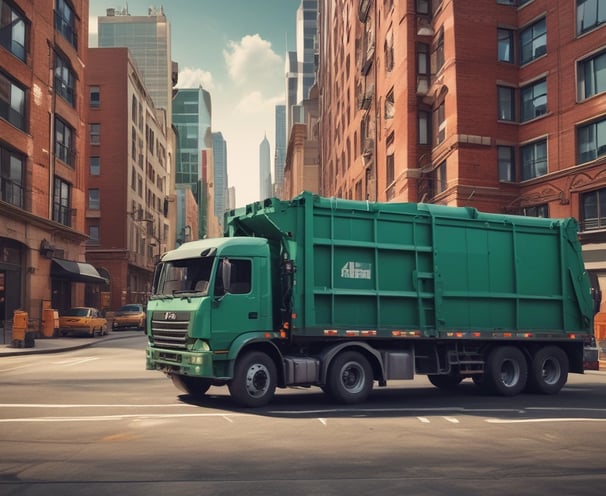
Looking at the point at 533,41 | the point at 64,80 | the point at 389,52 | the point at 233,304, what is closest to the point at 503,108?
the point at 533,41

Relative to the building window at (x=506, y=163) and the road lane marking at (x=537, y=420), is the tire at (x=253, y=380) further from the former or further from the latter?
the building window at (x=506, y=163)

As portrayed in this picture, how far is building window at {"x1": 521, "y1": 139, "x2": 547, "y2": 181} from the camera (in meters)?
35.3

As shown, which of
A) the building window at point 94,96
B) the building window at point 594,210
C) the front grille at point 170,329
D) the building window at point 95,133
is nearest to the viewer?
the front grille at point 170,329

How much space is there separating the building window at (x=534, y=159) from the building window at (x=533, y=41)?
4.75m

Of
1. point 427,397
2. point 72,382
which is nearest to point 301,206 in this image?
point 427,397

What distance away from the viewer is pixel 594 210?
32250 millimetres

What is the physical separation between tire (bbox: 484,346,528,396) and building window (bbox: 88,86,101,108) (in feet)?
197

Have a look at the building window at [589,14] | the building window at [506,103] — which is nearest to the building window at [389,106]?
the building window at [506,103]

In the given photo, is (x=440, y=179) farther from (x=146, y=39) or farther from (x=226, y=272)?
(x=146, y=39)

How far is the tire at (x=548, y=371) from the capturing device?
14.4 metres

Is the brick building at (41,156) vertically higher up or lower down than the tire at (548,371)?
higher up

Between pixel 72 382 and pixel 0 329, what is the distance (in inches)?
803

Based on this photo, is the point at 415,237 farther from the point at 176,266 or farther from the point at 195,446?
the point at 195,446

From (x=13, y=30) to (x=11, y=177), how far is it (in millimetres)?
7266
